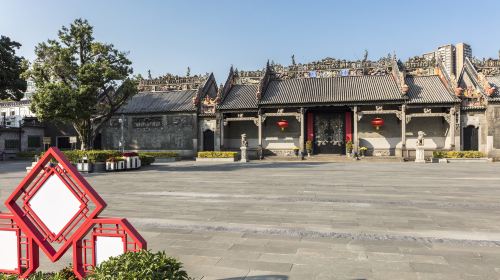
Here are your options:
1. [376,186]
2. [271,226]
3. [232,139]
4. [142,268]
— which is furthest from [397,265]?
[232,139]

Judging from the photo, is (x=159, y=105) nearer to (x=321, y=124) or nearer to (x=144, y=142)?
(x=144, y=142)

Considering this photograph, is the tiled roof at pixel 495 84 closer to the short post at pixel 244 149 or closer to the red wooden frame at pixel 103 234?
the short post at pixel 244 149

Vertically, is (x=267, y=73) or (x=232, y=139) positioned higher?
(x=267, y=73)

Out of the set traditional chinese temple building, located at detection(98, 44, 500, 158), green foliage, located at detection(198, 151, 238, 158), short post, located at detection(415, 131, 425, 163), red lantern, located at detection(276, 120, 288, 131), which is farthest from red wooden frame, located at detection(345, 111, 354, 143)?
green foliage, located at detection(198, 151, 238, 158)

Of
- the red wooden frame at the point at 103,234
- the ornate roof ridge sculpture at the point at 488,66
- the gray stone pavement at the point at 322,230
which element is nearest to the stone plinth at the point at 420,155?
the ornate roof ridge sculpture at the point at 488,66

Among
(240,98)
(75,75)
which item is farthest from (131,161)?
(240,98)

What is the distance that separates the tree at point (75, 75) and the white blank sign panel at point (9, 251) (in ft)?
54.5

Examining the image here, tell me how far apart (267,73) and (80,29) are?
61.5 feet

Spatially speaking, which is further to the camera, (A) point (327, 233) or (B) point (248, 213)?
(B) point (248, 213)

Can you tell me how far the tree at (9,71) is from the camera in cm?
3028

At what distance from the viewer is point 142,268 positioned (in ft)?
8.32

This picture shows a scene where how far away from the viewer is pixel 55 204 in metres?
3.16

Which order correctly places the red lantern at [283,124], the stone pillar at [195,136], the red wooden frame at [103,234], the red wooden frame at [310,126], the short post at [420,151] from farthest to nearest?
the stone pillar at [195,136], the red wooden frame at [310,126], the red lantern at [283,124], the short post at [420,151], the red wooden frame at [103,234]

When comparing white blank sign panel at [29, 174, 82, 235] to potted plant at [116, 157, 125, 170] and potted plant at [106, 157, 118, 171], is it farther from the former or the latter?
potted plant at [116, 157, 125, 170]
